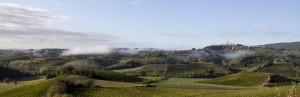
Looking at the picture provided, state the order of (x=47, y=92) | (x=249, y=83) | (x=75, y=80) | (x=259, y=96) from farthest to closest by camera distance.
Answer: (x=249, y=83) → (x=75, y=80) → (x=47, y=92) → (x=259, y=96)

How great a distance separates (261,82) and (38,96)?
11203 centimetres

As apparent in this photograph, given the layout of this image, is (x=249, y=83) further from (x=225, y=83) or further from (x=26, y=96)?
(x=26, y=96)

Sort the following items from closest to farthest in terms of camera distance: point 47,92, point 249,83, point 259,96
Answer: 1. point 259,96
2. point 47,92
3. point 249,83

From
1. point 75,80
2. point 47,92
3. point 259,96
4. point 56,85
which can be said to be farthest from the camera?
point 75,80

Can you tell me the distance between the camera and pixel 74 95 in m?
121

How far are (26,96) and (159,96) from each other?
4063cm

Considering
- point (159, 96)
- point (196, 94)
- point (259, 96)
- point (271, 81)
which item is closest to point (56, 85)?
point (159, 96)

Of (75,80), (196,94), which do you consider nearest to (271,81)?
(196,94)

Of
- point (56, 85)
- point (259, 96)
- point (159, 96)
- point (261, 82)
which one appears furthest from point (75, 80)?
point (261, 82)

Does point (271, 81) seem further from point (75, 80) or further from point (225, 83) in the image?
point (75, 80)

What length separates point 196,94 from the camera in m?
127

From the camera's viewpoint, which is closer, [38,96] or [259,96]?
[259,96]

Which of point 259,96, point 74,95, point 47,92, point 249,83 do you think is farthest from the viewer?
point 249,83

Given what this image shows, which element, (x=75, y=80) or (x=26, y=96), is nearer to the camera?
(x=26, y=96)
